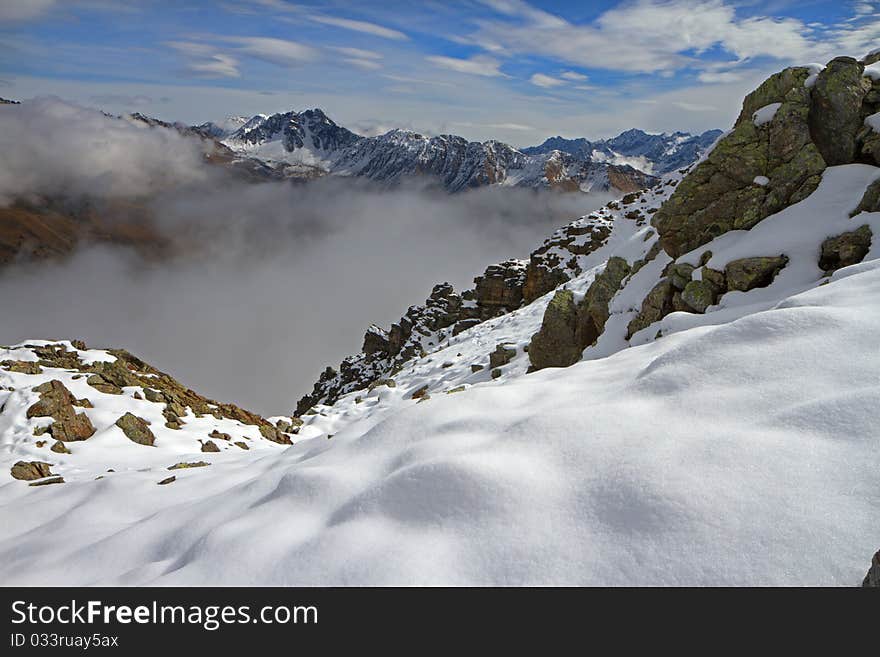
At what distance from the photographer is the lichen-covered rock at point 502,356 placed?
88.2 feet

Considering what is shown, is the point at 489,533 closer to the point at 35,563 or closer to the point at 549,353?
the point at 35,563

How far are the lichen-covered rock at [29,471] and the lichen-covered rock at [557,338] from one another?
1882 centimetres

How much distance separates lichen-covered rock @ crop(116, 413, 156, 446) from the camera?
1808cm

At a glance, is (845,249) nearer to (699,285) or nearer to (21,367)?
(699,285)

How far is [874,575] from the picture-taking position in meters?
2.96

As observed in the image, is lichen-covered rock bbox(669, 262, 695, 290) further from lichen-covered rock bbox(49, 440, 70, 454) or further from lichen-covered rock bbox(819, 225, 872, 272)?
lichen-covered rock bbox(49, 440, 70, 454)

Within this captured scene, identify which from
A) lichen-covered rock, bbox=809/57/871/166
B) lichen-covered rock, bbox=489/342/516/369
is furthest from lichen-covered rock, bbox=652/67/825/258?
lichen-covered rock, bbox=489/342/516/369

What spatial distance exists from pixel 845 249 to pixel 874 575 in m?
12.5

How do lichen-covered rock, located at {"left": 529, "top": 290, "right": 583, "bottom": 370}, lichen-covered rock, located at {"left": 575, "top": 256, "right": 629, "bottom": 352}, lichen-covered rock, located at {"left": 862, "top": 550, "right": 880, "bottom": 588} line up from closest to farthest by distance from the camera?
1. lichen-covered rock, located at {"left": 862, "top": 550, "right": 880, "bottom": 588}
2. lichen-covered rock, located at {"left": 575, "top": 256, "right": 629, "bottom": 352}
3. lichen-covered rock, located at {"left": 529, "top": 290, "right": 583, "bottom": 370}

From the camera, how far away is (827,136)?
50.6 ft

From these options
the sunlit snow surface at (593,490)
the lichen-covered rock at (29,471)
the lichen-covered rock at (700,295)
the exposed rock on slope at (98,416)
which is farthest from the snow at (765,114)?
the lichen-covered rock at (29,471)

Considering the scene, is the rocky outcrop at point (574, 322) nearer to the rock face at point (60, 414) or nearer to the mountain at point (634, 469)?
the mountain at point (634, 469)

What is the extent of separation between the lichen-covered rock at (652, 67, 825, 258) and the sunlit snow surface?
315 inches
